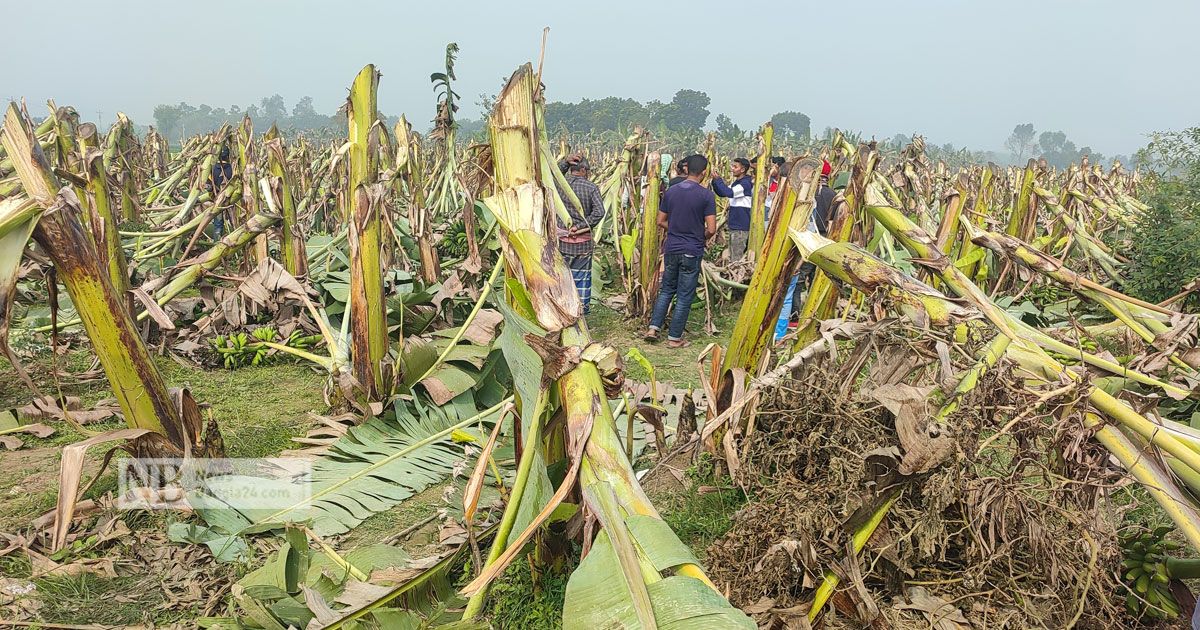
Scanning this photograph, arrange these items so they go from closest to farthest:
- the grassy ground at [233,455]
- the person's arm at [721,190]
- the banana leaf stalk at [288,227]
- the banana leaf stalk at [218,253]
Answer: the grassy ground at [233,455] → the banana leaf stalk at [218,253] → the banana leaf stalk at [288,227] → the person's arm at [721,190]

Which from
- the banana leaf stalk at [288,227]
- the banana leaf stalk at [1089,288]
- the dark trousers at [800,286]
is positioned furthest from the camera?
the dark trousers at [800,286]

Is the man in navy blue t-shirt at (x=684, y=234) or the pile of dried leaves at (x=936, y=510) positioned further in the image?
the man in navy blue t-shirt at (x=684, y=234)

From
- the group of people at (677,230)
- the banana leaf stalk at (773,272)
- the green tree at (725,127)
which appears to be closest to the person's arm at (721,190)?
the group of people at (677,230)

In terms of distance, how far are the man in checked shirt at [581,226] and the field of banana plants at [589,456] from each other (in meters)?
1.55

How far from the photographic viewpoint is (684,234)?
6.44m

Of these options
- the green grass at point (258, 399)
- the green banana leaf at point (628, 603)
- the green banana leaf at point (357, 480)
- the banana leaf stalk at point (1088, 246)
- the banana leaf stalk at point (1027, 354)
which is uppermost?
the banana leaf stalk at point (1027, 354)

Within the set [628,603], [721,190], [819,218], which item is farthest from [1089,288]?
[721,190]

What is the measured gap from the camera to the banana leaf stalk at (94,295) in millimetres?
2445

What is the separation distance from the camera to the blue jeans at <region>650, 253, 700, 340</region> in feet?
21.6

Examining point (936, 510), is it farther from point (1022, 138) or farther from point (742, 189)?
point (1022, 138)

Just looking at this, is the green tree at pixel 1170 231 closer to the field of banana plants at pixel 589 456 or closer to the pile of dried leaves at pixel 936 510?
the field of banana plants at pixel 589 456

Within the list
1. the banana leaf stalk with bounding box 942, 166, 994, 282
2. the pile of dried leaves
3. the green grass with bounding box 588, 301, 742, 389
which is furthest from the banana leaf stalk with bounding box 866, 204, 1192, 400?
the green grass with bounding box 588, 301, 742, 389

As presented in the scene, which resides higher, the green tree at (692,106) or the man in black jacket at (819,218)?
the green tree at (692,106)

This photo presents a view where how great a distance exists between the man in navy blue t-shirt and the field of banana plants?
2371 millimetres
